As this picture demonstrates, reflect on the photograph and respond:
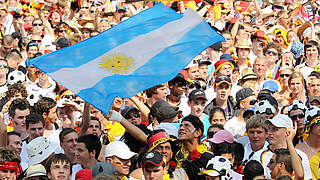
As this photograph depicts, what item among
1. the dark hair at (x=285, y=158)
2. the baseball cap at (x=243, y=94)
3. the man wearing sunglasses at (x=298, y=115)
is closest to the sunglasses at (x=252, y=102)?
the baseball cap at (x=243, y=94)

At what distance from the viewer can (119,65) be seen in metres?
8.33

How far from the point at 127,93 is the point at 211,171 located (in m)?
1.44

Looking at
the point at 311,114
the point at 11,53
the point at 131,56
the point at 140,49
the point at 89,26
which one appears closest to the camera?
the point at 311,114

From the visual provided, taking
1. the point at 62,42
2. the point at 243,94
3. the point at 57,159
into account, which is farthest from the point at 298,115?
the point at 62,42

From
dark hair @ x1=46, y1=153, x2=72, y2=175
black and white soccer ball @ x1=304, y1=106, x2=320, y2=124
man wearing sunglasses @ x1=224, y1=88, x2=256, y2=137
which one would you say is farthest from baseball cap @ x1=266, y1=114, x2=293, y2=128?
dark hair @ x1=46, y1=153, x2=72, y2=175

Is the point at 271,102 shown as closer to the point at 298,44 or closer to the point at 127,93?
the point at 127,93

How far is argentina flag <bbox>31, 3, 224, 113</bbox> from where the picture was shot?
795 cm

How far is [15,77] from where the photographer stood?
11.6 meters

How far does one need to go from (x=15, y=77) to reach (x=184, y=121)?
4.58m

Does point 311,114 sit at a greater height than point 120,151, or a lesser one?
greater

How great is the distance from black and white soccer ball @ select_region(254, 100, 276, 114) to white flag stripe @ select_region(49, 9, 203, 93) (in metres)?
1.39

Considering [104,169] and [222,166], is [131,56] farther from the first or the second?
[222,166]

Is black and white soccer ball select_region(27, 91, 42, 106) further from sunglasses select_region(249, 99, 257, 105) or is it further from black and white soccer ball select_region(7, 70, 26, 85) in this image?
sunglasses select_region(249, 99, 257, 105)

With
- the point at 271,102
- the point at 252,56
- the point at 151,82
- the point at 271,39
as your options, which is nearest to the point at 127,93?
the point at 151,82
